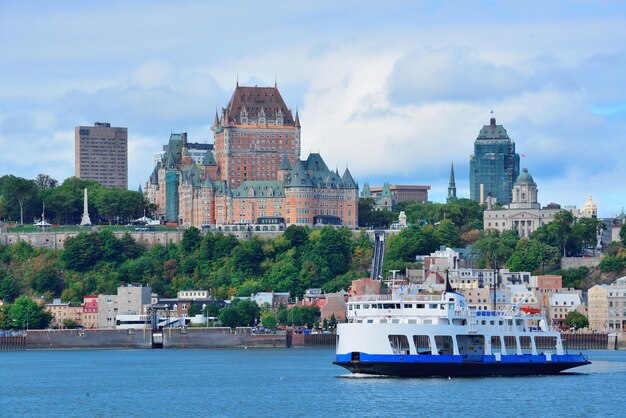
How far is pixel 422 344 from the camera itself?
379 ft

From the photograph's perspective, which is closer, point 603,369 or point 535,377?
point 535,377

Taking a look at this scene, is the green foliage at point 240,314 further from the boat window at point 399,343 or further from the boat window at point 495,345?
the boat window at point 399,343

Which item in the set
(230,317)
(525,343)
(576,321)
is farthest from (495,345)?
(230,317)

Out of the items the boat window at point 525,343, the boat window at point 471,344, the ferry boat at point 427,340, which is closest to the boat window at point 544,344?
the boat window at point 525,343

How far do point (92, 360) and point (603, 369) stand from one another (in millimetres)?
53948

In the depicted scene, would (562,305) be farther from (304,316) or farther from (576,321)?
(304,316)

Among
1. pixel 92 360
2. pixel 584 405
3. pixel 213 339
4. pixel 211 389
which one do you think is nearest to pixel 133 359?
pixel 92 360

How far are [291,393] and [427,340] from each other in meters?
9.80

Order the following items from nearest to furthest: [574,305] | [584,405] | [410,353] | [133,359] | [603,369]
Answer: [584,405] < [410,353] < [603,369] < [133,359] < [574,305]

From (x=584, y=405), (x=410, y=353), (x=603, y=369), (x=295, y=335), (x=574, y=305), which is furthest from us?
(x=574, y=305)

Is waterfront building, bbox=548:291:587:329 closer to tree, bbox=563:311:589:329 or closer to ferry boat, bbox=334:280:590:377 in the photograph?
tree, bbox=563:311:589:329

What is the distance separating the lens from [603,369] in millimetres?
131500

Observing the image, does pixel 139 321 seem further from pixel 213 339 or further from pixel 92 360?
pixel 92 360

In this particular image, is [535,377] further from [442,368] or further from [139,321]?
[139,321]
